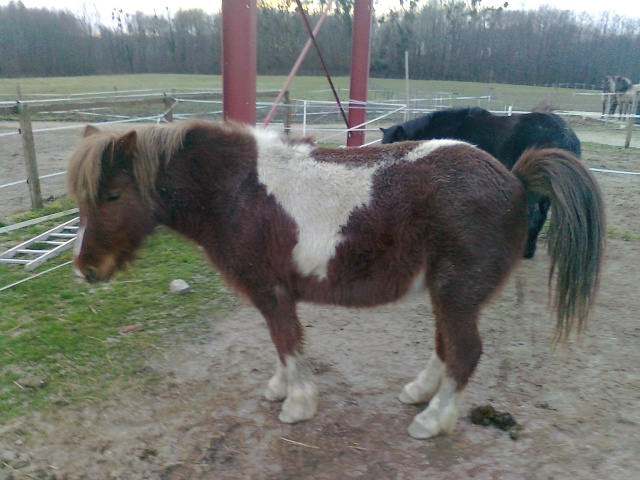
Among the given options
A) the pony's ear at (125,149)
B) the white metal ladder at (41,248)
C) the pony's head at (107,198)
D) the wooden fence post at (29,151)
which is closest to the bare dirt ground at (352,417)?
the pony's head at (107,198)

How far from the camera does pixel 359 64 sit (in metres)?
8.45

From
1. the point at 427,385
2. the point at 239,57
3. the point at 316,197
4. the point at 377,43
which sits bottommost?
the point at 427,385

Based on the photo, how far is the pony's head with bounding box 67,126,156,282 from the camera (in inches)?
96.3

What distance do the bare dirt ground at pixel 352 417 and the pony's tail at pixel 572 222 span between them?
71cm

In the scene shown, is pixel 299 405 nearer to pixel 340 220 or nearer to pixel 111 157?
pixel 340 220

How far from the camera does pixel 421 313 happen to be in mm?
4168

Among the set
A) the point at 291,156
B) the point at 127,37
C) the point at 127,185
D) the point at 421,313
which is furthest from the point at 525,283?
the point at 127,37

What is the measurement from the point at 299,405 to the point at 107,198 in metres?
1.61

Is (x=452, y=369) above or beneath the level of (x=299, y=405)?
above

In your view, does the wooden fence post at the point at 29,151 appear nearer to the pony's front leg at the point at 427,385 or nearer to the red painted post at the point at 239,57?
the red painted post at the point at 239,57

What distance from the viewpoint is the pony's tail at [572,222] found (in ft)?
7.73

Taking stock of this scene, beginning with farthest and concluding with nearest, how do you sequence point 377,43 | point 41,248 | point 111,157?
point 377,43 → point 41,248 → point 111,157

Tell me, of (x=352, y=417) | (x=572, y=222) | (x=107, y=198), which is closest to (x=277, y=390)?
(x=352, y=417)

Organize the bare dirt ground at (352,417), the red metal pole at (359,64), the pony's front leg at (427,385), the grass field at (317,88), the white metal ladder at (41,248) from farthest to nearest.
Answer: the grass field at (317,88) < the red metal pole at (359,64) < the white metal ladder at (41,248) < the pony's front leg at (427,385) < the bare dirt ground at (352,417)
